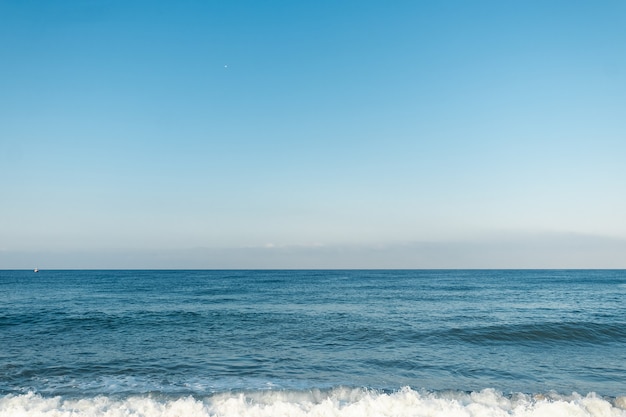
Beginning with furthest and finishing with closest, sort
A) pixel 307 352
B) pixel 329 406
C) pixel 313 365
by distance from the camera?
1. pixel 307 352
2. pixel 313 365
3. pixel 329 406

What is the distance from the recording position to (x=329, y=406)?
12.9 meters

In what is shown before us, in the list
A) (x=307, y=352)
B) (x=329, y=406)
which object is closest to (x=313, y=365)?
(x=307, y=352)

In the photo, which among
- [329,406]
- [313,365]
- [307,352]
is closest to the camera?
[329,406]

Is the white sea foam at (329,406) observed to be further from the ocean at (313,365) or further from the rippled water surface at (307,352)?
the rippled water surface at (307,352)

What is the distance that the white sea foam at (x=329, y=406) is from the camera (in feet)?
41.2

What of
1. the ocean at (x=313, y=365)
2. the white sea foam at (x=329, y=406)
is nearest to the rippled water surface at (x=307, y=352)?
the ocean at (x=313, y=365)

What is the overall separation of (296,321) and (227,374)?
14.0 meters

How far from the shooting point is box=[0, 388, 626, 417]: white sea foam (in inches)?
495

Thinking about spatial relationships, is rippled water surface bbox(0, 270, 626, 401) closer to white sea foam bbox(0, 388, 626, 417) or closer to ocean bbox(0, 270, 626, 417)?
ocean bbox(0, 270, 626, 417)

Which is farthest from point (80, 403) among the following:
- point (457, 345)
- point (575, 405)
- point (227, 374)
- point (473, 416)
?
point (457, 345)

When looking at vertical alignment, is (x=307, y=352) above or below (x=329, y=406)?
below

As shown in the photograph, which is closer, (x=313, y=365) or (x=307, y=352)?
(x=313, y=365)

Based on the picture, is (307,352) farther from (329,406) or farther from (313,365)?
(329,406)

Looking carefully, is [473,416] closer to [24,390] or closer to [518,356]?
[518,356]
